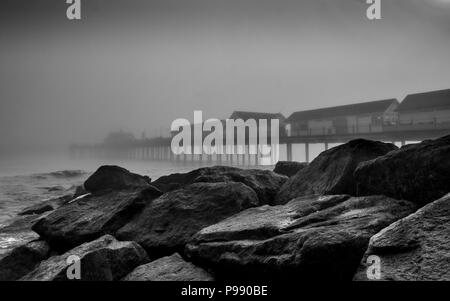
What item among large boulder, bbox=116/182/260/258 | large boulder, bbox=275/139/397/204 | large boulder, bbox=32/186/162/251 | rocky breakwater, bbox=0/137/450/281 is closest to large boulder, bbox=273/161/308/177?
rocky breakwater, bbox=0/137/450/281

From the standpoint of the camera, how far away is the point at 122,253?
17.8ft

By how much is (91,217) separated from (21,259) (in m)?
1.43

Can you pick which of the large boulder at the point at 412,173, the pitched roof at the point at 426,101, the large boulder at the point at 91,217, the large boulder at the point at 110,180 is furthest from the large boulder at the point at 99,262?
the pitched roof at the point at 426,101

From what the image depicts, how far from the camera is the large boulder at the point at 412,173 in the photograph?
191 inches

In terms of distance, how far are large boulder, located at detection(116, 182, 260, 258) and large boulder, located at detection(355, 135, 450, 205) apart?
223cm

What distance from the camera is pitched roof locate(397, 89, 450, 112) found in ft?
112

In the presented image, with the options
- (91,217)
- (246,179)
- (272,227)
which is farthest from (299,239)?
(91,217)

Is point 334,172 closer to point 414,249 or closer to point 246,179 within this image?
point 246,179

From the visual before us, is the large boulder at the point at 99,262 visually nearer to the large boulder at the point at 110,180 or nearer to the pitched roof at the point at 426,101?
the large boulder at the point at 110,180

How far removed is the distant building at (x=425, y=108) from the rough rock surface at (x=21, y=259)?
31874mm

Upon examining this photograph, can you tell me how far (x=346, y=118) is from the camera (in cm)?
4116

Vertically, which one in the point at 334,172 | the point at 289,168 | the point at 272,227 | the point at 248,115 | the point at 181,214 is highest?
the point at 248,115
